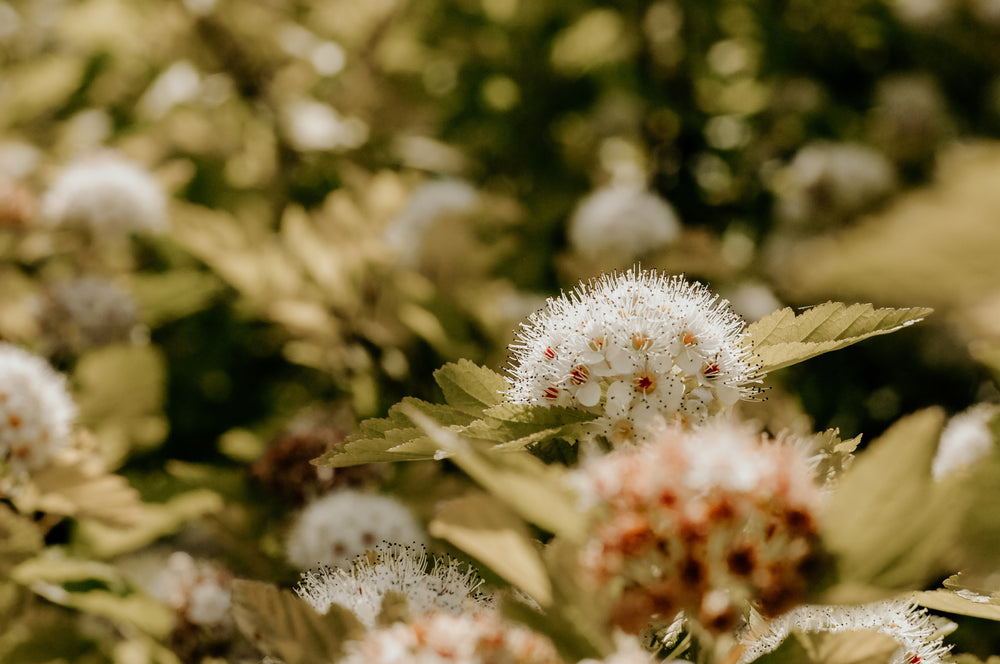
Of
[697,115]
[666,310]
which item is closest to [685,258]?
[697,115]

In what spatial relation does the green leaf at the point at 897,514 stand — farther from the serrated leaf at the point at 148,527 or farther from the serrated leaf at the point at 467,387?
the serrated leaf at the point at 148,527

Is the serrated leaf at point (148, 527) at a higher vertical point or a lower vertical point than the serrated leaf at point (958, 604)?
higher

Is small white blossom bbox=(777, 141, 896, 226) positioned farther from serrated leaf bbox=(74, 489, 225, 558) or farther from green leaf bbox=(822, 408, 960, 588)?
green leaf bbox=(822, 408, 960, 588)

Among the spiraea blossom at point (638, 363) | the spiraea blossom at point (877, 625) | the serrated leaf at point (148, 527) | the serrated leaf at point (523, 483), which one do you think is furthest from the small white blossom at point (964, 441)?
the serrated leaf at point (148, 527)

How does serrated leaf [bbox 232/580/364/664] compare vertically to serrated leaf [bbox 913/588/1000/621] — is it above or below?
below

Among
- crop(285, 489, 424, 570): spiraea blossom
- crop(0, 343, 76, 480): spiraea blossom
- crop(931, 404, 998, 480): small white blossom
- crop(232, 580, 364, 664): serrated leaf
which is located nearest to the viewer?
crop(232, 580, 364, 664): serrated leaf

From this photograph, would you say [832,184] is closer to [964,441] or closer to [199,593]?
[964,441]

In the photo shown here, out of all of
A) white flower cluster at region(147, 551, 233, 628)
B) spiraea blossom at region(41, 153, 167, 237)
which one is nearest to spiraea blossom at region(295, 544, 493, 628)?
white flower cluster at region(147, 551, 233, 628)
